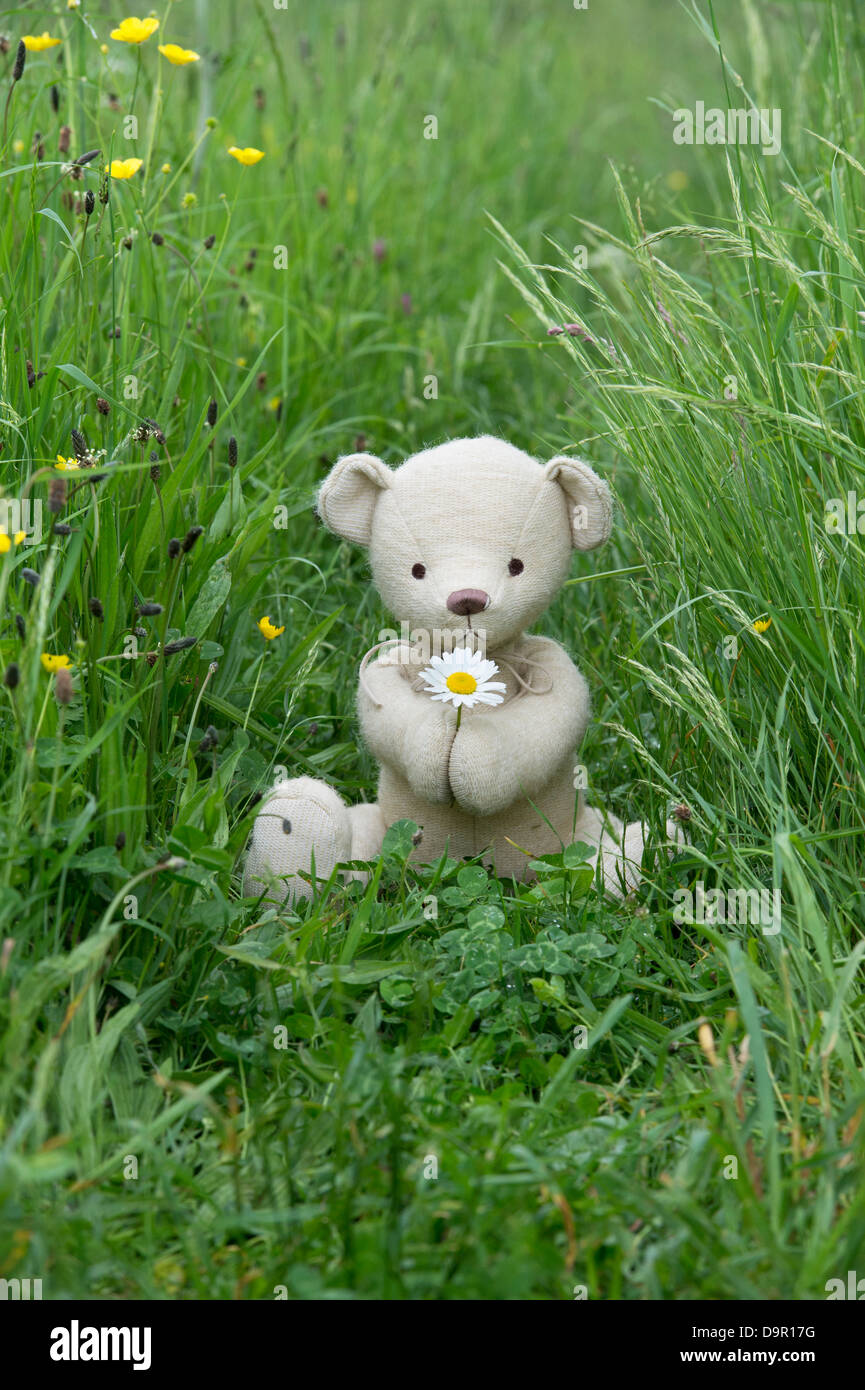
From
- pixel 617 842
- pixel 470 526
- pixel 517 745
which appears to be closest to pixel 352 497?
pixel 470 526

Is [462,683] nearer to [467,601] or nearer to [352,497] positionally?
[467,601]

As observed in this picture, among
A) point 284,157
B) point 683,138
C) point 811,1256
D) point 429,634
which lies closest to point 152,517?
point 429,634

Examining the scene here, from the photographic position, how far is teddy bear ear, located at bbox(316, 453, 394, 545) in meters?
2.49

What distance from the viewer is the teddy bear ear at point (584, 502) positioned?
2.46 meters

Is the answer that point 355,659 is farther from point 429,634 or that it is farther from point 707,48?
point 707,48

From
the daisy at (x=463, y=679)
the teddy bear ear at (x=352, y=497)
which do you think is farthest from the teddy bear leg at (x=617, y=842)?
the teddy bear ear at (x=352, y=497)

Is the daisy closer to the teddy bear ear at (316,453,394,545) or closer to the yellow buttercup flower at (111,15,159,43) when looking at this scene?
the teddy bear ear at (316,453,394,545)

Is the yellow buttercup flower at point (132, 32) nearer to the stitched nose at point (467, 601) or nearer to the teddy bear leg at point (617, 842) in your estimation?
the stitched nose at point (467, 601)

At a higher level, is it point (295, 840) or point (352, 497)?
point (352, 497)

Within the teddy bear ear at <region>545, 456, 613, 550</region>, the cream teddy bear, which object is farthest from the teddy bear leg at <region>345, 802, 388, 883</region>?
the teddy bear ear at <region>545, 456, 613, 550</region>

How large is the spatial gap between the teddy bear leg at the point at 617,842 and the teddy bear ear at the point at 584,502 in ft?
1.67

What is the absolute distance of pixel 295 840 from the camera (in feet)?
7.98

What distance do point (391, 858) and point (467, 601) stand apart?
18.2 inches

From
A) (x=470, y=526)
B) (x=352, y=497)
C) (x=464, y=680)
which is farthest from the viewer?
(x=352, y=497)
